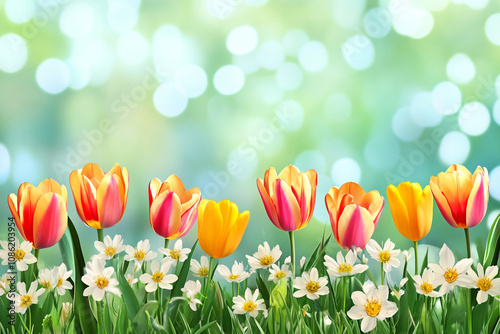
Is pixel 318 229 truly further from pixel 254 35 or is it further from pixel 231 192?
pixel 254 35

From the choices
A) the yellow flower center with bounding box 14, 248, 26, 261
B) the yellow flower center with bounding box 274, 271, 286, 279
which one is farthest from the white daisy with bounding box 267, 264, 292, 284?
the yellow flower center with bounding box 14, 248, 26, 261

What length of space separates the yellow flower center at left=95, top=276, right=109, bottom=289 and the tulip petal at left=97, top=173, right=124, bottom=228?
76mm

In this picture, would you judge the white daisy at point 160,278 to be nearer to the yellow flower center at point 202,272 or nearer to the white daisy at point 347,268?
the yellow flower center at point 202,272

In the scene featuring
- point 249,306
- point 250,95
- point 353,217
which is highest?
point 250,95

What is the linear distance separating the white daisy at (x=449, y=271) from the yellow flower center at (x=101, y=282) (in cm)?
38

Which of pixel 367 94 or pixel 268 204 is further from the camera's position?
pixel 367 94

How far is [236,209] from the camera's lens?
25.8 inches

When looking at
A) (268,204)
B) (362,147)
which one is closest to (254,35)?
(362,147)

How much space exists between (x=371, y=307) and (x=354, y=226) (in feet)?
0.37

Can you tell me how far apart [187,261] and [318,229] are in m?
0.28

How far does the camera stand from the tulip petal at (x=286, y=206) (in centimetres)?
67

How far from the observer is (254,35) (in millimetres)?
945

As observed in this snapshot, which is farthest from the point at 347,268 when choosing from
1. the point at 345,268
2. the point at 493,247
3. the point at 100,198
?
the point at 100,198

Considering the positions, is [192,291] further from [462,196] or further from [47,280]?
[462,196]
